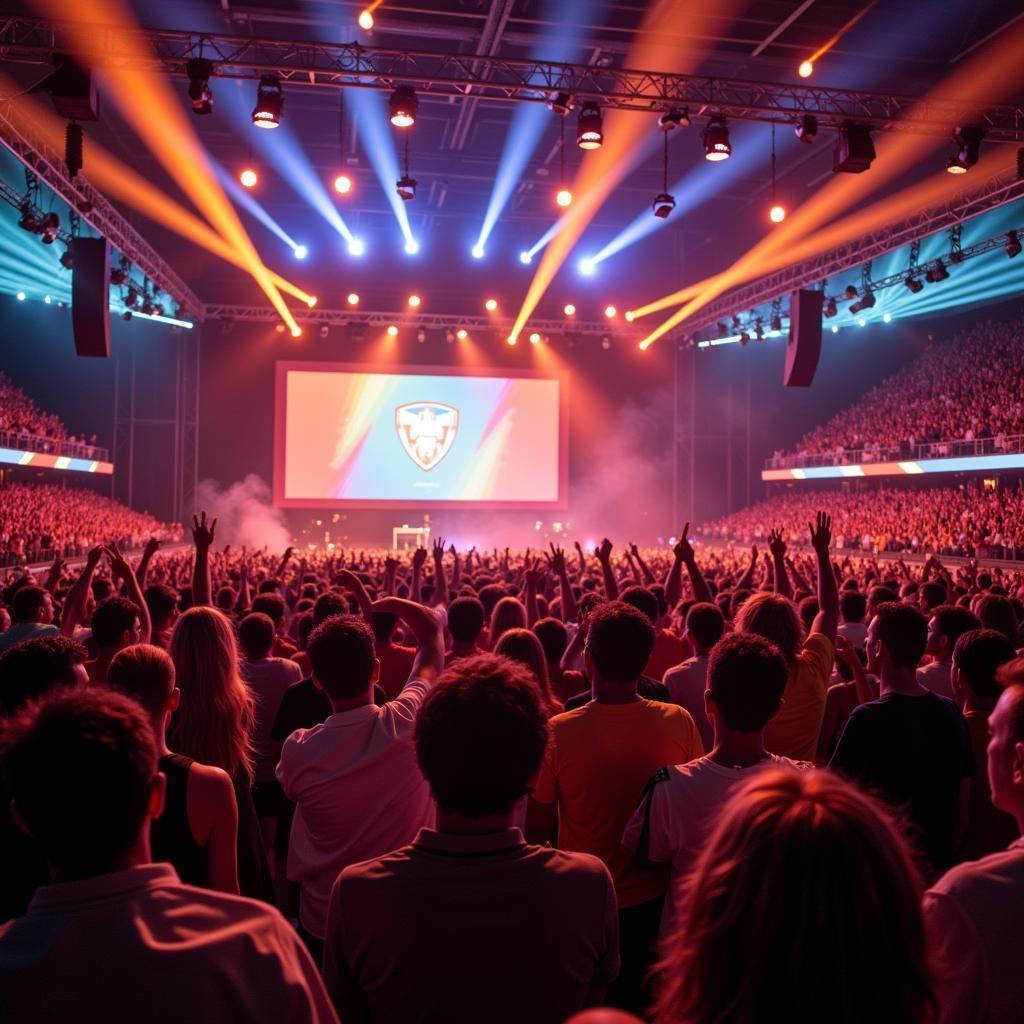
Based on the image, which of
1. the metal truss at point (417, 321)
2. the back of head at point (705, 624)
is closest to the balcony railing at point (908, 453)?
the metal truss at point (417, 321)

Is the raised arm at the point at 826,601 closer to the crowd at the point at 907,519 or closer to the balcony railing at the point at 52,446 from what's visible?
the crowd at the point at 907,519

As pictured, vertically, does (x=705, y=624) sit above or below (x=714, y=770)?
above

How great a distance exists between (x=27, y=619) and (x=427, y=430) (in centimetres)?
2261

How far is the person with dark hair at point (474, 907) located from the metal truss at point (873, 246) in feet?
50.0

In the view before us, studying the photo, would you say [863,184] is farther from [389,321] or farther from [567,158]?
[389,321]

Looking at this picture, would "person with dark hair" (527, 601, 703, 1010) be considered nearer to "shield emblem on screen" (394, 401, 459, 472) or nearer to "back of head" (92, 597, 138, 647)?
"back of head" (92, 597, 138, 647)

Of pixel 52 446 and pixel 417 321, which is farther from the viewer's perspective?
pixel 417 321

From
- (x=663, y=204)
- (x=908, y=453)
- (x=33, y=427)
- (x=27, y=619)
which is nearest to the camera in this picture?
(x=27, y=619)

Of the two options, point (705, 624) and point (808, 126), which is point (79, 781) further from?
point (808, 126)

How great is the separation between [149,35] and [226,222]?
12565 millimetres

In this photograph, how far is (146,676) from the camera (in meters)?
2.76

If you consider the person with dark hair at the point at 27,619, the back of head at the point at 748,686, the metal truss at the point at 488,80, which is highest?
the metal truss at the point at 488,80

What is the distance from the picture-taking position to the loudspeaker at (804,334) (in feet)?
54.1

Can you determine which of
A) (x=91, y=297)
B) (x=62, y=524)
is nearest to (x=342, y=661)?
(x=91, y=297)
